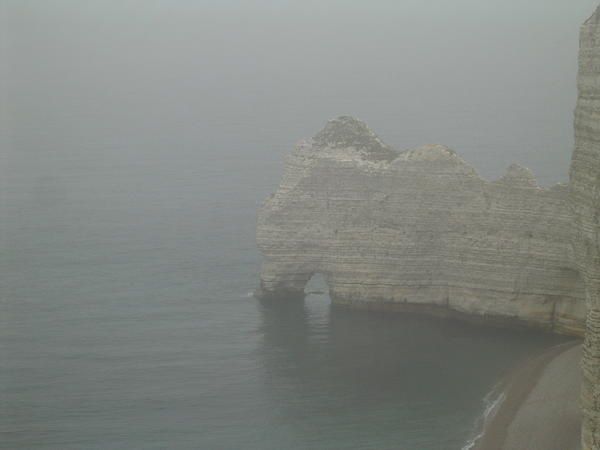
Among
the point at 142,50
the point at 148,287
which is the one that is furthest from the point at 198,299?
the point at 142,50

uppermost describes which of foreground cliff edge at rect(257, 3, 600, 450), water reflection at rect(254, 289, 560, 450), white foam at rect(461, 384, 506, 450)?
foreground cliff edge at rect(257, 3, 600, 450)

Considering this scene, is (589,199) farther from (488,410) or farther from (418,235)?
(418,235)

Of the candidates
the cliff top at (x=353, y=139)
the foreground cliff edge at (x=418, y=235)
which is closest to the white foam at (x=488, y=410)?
the foreground cliff edge at (x=418, y=235)

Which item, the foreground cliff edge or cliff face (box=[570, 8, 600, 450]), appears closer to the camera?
cliff face (box=[570, 8, 600, 450])

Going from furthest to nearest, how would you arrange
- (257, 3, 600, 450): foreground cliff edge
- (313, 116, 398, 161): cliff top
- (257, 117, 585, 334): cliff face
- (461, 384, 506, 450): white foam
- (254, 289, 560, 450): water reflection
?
(313, 116, 398, 161): cliff top → (257, 117, 585, 334): cliff face → (257, 3, 600, 450): foreground cliff edge → (254, 289, 560, 450): water reflection → (461, 384, 506, 450): white foam

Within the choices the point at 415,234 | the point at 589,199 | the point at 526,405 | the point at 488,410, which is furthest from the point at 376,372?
the point at 589,199

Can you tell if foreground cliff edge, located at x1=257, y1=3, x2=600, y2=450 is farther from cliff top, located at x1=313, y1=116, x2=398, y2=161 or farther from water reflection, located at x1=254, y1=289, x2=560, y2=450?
water reflection, located at x1=254, y1=289, x2=560, y2=450

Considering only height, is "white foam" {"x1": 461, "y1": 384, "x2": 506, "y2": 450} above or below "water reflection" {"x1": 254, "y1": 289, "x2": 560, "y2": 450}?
below

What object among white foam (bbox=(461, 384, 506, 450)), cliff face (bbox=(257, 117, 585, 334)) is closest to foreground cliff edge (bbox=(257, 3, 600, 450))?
cliff face (bbox=(257, 117, 585, 334))
